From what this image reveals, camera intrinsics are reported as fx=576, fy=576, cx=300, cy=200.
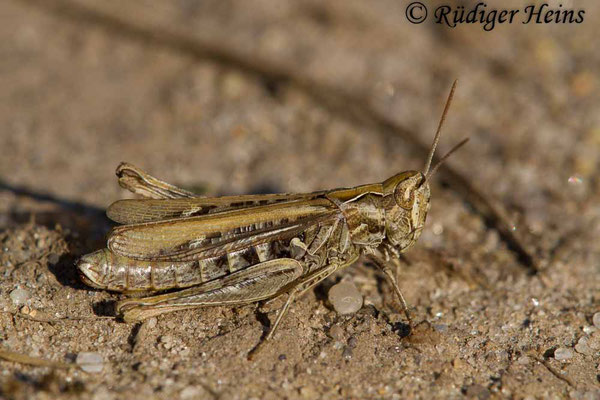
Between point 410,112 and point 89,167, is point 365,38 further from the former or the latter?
point 89,167

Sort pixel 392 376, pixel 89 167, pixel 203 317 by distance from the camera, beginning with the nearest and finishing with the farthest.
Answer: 1. pixel 392 376
2. pixel 203 317
3. pixel 89 167

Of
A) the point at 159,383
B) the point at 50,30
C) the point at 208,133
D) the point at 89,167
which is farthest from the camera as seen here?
the point at 50,30

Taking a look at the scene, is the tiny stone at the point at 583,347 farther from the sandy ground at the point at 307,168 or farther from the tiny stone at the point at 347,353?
the tiny stone at the point at 347,353

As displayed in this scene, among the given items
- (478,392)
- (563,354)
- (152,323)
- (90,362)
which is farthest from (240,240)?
(563,354)

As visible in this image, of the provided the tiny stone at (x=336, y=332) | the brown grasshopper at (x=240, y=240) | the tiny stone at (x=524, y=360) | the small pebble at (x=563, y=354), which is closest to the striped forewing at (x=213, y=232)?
the brown grasshopper at (x=240, y=240)

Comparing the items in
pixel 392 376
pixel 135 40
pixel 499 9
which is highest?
pixel 135 40

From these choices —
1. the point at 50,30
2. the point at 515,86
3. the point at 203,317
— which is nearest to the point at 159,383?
the point at 203,317
